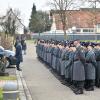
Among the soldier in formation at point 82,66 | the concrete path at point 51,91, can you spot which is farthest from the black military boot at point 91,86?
the concrete path at point 51,91

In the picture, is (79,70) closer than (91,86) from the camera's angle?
Yes

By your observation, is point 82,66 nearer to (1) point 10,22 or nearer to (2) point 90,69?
(2) point 90,69

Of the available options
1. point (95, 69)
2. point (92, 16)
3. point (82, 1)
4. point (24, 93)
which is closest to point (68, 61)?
point (95, 69)

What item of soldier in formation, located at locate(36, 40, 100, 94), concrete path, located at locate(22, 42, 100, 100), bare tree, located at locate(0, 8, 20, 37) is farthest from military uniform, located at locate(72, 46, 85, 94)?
bare tree, located at locate(0, 8, 20, 37)

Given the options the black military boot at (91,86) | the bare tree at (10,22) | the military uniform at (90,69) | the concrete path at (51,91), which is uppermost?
the bare tree at (10,22)

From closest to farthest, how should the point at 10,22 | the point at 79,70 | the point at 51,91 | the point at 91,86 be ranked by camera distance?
the point at 79,70
the point at 51,91
the point at 91,86
the point at 10,22

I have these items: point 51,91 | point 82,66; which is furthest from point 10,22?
point 82,66

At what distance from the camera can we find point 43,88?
1778cm

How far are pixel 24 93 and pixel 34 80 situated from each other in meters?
5.05

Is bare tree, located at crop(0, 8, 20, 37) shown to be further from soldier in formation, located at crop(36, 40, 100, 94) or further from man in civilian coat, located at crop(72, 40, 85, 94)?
man in civilian coat, located at crop(72, 40, 85, 94)

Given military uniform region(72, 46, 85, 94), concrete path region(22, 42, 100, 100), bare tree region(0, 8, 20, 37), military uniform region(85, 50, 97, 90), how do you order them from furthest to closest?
bare tree region(0, 8, 20, 37) < military uniform region(85, 50, 97, 90) < military uniform region(72, 46, 85, 94) < concrete path region(22, 42, 100, 100)

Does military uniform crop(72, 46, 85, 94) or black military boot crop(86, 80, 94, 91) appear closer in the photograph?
→ military uniform crop(72, 46, 85, 94)

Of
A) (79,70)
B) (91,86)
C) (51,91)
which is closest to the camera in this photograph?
(79,70)

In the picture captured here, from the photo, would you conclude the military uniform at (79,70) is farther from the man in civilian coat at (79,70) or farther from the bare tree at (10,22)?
the bare tree at (10,22)
